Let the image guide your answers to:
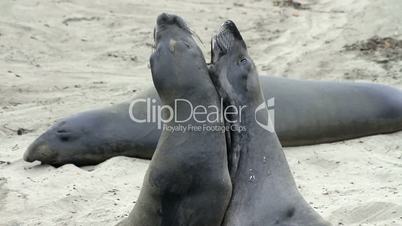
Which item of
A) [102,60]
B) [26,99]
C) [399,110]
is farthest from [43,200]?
[102,60]

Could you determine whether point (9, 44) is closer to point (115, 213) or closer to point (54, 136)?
point (54, 136)

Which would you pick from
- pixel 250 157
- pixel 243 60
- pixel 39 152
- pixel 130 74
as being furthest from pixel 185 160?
pixel 130 74

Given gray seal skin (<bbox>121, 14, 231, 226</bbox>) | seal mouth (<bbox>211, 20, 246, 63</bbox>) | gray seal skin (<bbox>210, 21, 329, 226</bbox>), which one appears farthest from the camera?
seal mouth (<bbox>211, 20, 246, 63</bbox>)

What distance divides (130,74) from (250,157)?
14.7 ft

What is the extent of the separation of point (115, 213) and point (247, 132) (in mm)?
1201

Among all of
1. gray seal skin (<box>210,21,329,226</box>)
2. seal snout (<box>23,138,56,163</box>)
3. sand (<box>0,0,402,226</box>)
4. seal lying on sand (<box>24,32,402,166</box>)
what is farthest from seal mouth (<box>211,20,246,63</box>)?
seal snout (<box>23,138,56,163</box>)

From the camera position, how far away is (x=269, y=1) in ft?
35.2

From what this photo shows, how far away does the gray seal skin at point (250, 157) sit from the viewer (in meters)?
2.99

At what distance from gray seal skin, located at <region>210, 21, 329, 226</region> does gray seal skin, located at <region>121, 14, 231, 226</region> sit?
0.37 feet

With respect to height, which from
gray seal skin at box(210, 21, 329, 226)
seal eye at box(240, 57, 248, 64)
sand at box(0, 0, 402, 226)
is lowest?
sand at box(0, 0, 402, 226)

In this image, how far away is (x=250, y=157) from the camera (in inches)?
121

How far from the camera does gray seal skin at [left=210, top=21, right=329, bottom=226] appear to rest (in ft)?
9.82

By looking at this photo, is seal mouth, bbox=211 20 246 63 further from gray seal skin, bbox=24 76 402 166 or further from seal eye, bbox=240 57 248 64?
gray seal skin, bbox=24 76 402 166

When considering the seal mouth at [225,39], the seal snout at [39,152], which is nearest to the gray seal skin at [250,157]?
the seal mouth at [225,39]
